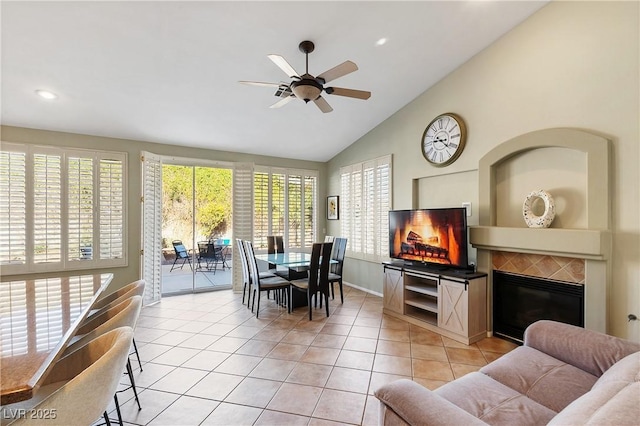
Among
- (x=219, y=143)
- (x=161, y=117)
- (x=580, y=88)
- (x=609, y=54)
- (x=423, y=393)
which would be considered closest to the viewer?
(x=423, y=393)

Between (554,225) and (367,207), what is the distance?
2895 mm

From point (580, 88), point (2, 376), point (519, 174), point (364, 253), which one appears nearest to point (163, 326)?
point (2, 376)

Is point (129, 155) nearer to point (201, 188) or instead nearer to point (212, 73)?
point (212, 73)

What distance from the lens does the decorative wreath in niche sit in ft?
9.74

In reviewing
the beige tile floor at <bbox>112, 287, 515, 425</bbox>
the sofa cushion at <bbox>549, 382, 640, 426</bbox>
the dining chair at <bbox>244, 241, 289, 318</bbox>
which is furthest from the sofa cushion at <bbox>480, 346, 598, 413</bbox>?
the dining chair at <bbox>244, 241, 289, 318</bbox>

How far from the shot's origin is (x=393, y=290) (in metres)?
4.24

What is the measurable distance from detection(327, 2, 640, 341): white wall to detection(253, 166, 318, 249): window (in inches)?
112

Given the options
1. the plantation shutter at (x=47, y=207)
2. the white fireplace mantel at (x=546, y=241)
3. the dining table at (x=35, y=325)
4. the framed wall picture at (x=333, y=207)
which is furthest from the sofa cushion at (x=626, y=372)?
the plantation shutter at (x=47, y=207)

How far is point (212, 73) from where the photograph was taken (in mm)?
3445

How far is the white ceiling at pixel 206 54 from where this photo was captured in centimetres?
264

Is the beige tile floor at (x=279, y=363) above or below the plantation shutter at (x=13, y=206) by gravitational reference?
below

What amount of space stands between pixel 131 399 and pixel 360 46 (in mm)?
3965

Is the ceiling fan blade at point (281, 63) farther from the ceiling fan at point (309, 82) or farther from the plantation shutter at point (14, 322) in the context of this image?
the plantation shutter at point (14, 322)

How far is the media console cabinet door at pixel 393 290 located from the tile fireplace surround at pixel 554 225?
3.45 feet
